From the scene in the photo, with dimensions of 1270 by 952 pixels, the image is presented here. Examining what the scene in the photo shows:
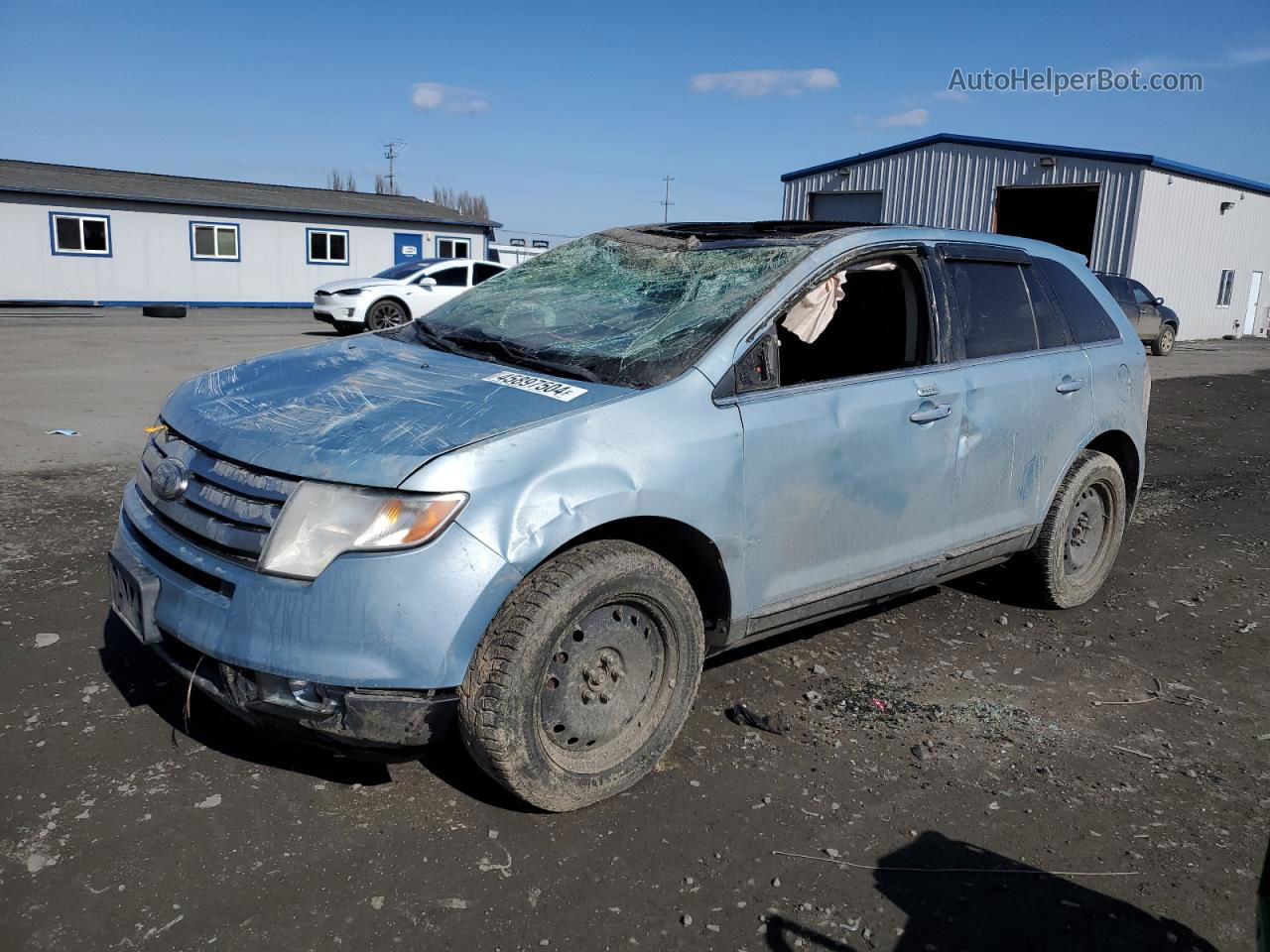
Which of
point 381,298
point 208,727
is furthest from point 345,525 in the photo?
point 381,298

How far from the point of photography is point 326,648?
263 centimetres

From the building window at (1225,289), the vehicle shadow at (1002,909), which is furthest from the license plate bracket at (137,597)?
the building window at (1225,289)

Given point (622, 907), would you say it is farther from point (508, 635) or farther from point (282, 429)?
point (282, 429)

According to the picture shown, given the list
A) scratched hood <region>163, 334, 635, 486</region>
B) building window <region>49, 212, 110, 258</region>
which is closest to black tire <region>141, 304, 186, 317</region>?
building window <region>49, 212, 110, 258</region>

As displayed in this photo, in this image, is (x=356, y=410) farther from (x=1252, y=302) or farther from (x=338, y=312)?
(x=1252, y=302)

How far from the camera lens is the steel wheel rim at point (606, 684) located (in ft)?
9.73

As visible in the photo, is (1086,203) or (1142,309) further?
(1086,203)

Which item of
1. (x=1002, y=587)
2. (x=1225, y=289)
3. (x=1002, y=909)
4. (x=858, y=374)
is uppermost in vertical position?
(x=1225, y=289)

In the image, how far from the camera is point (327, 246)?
108 feet

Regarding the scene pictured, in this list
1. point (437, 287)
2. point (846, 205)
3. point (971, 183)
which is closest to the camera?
point (437, 287)

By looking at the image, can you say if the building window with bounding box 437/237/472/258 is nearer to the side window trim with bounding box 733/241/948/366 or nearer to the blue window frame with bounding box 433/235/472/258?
the blue window frame with bounding box 433/235/472/258

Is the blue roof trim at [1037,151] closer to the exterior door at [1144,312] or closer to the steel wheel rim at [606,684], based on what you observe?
the exterior door at [1144,312]

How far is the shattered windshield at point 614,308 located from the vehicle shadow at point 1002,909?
5.56 feet

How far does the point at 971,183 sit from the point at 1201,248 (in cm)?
774
